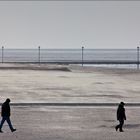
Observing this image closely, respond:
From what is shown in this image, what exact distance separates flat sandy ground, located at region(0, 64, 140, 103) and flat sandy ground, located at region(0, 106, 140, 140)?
341 cm

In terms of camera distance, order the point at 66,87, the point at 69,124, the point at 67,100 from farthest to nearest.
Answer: the point at 66,87 → the point at 67,100 → the point at 69,124

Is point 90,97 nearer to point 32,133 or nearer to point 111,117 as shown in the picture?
point 111,117

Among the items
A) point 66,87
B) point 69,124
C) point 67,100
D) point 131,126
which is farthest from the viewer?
point 66,87

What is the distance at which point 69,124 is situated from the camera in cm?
2433

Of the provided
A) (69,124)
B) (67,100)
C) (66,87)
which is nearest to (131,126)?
(69,124)

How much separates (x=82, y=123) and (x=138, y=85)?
725 inches

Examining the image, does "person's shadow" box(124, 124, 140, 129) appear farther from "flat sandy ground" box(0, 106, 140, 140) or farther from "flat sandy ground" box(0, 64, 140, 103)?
"flat sandy ground" box(0, 64, 140, 103)

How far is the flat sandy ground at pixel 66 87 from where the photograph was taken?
3394cm

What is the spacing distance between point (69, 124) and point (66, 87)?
53.6 feet

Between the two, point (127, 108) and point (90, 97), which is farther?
point (90, 97)

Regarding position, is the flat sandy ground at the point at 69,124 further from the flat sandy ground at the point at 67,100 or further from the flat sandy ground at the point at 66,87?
the flat sandy ground at the point at 66,87

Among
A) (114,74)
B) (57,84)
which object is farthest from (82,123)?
(114,74)

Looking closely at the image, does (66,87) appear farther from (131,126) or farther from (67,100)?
(131,126)

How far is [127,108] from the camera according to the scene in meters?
30.4
